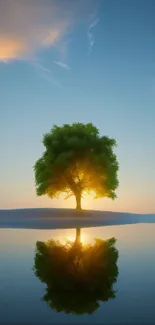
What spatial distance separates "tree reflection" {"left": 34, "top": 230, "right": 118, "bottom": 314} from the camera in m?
6.46

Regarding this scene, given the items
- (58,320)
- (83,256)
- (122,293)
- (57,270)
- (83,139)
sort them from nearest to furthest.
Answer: (58,320) → (122,293) → (57,270) → (83,256) → (83,139)

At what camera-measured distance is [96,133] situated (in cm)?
4962

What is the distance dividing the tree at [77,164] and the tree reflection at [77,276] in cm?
3244

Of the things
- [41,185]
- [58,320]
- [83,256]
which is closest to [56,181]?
[41,185]

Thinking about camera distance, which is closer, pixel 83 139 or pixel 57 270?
pixel 57 270

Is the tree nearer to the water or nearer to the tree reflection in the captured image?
the tree reflection

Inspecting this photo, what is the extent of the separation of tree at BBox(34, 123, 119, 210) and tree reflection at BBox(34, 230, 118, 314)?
106ft

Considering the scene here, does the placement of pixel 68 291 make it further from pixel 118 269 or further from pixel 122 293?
pixel 118 269

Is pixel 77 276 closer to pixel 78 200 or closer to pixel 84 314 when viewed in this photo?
pixel 84 314

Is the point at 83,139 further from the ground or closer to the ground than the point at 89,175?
further from the ground

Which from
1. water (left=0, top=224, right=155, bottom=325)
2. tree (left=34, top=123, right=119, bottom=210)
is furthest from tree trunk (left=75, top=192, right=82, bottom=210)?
water (left=0, top=224, right=155, bottom=325)

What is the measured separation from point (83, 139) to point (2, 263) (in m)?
36.7

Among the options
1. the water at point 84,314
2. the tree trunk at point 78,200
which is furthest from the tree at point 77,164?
the water at point 84,314

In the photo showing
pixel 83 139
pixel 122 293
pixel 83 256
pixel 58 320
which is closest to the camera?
pixel 58 320
